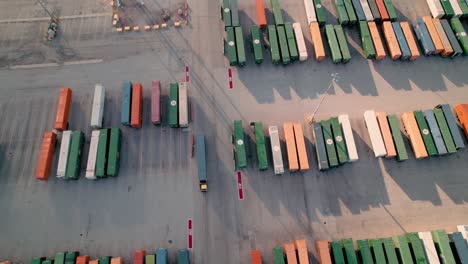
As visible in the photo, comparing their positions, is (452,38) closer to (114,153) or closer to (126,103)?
(126,103)

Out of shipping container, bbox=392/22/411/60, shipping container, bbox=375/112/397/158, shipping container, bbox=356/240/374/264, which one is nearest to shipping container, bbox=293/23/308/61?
shipping container, bbox=375/112/397/158

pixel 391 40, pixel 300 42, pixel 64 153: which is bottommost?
pixel 64 153

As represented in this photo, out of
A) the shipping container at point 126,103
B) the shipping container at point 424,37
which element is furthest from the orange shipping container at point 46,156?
the shipping container at point 424,37

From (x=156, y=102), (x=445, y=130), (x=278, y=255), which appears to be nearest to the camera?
(x=278, y=255)

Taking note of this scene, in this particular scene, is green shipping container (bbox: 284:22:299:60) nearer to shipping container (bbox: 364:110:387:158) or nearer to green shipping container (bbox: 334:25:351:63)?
green shipping container (bbox: 334:25:351:63)

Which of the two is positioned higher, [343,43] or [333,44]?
[343,43]

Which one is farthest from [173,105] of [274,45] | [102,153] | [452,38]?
[452,38]

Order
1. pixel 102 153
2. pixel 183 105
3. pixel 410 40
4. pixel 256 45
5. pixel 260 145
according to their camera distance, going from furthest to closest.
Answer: pixel 410 40, pixel 256 45, pixel 183 105, pixel 260 145, pixel 102 153
